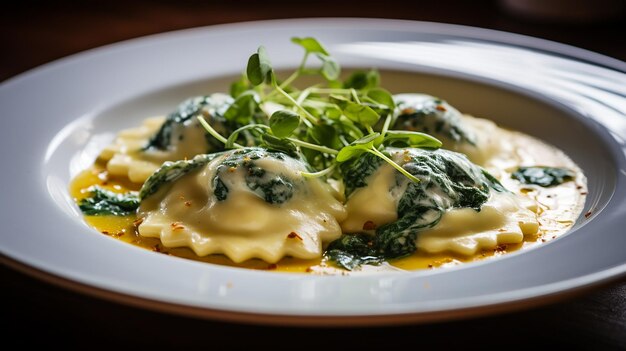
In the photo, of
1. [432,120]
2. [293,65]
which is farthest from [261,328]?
[293,65]

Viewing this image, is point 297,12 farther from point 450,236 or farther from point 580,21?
point 450,236

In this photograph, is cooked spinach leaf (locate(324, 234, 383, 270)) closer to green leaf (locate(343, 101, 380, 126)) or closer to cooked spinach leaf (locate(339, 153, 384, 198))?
cooked spinach leaf (locate(339, 153, 384, 198))

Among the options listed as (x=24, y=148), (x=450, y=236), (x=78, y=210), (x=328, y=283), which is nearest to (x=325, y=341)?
(x=328, y=283)

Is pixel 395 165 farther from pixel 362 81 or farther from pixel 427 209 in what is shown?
pixel 362 81

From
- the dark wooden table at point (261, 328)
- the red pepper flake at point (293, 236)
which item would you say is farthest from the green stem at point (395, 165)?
the dark wooden table at point (261, 328)

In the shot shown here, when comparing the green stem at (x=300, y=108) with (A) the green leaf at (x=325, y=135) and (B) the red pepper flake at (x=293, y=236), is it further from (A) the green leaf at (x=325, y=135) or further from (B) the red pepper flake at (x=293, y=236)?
(B) the red pepper flake at (x=293, y=236)

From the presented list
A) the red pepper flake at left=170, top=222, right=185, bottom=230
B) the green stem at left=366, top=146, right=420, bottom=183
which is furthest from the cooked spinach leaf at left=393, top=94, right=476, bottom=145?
the red pepper flake at left=170, top=222, right=185, bottom=230
